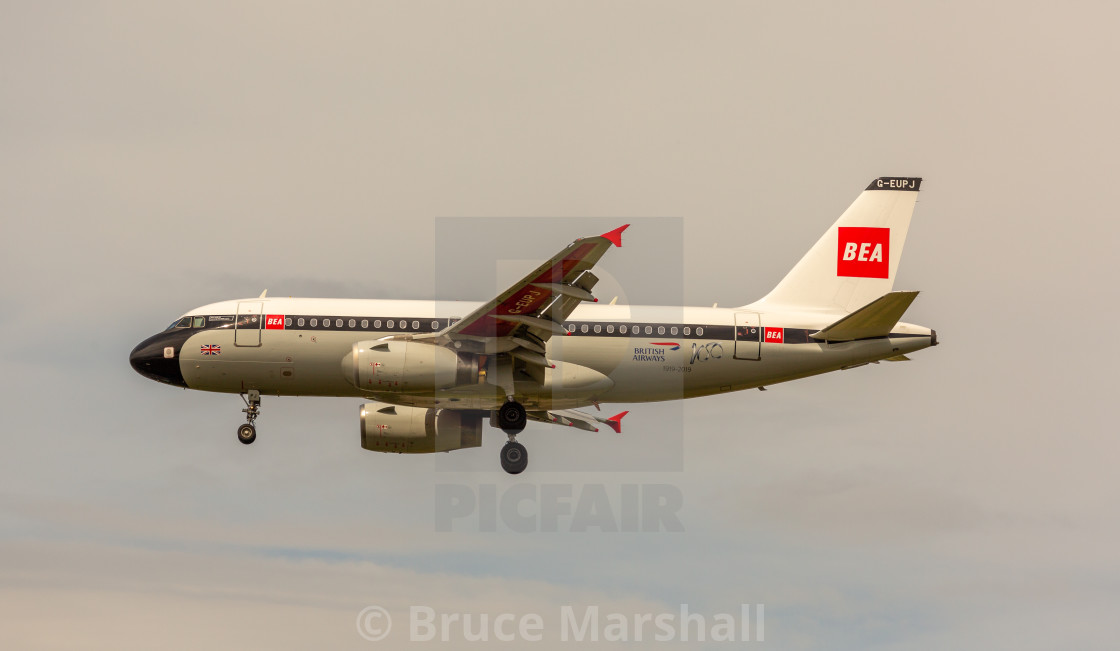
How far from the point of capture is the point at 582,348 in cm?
3791

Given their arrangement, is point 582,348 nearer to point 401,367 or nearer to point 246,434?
point 401,367

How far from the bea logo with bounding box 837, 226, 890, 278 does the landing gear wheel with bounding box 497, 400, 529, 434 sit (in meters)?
12.7

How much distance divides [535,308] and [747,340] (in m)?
7.70

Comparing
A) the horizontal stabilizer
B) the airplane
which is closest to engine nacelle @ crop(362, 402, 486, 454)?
the airplane

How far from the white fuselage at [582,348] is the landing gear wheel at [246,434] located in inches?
52.3

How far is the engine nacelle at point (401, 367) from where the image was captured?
35406 mm

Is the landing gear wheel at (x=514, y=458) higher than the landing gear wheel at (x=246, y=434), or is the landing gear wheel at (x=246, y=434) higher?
the landing gear wheel at (x=246, y=434)

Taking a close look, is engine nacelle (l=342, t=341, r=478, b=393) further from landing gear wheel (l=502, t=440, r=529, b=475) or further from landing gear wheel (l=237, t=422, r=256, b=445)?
landing gear wheel (l=237, t=422, r=256, b=445)

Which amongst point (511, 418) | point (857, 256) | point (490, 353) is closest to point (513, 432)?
point (511, 418)

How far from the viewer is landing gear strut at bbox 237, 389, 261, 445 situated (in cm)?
3953

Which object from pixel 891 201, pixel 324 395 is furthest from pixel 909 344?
pixel 324 395

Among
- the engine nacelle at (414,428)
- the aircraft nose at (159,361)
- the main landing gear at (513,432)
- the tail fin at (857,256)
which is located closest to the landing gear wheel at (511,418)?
the main landing gear at (513,432)

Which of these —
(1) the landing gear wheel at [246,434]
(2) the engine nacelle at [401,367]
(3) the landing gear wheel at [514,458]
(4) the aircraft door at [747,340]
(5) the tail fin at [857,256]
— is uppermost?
(5) the tail fin at [857,256]

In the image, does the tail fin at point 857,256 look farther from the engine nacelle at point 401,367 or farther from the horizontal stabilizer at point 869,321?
the engine nacelle at point 401,367
